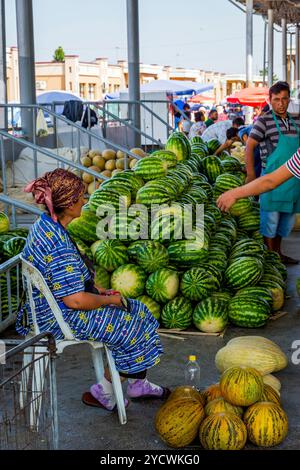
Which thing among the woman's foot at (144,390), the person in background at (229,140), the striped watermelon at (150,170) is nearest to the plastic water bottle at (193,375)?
the woman's foot at (144,390)

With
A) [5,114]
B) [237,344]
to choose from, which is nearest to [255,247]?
[237,344]

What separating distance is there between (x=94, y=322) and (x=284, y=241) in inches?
215

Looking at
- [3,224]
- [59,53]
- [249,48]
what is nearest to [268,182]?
[3,224]

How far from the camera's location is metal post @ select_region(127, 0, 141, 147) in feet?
45.5

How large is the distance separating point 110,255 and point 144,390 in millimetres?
1714

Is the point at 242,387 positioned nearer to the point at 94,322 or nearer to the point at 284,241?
the point at 94,322

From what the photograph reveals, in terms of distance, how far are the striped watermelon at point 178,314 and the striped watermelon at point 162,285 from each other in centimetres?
7

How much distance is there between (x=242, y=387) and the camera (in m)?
3.39

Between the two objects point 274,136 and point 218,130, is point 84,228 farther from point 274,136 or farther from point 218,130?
point 218,130

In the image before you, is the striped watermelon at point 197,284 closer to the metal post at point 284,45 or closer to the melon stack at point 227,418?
the melon stack at point 227,418

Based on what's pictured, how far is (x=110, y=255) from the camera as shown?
5.45 metres

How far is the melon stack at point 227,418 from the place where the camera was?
324 cm

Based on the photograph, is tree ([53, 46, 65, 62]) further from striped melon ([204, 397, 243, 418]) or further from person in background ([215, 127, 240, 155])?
striped melon ([204, 397, 243, 418])

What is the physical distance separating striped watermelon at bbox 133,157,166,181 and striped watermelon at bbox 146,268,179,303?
3.83 ft
